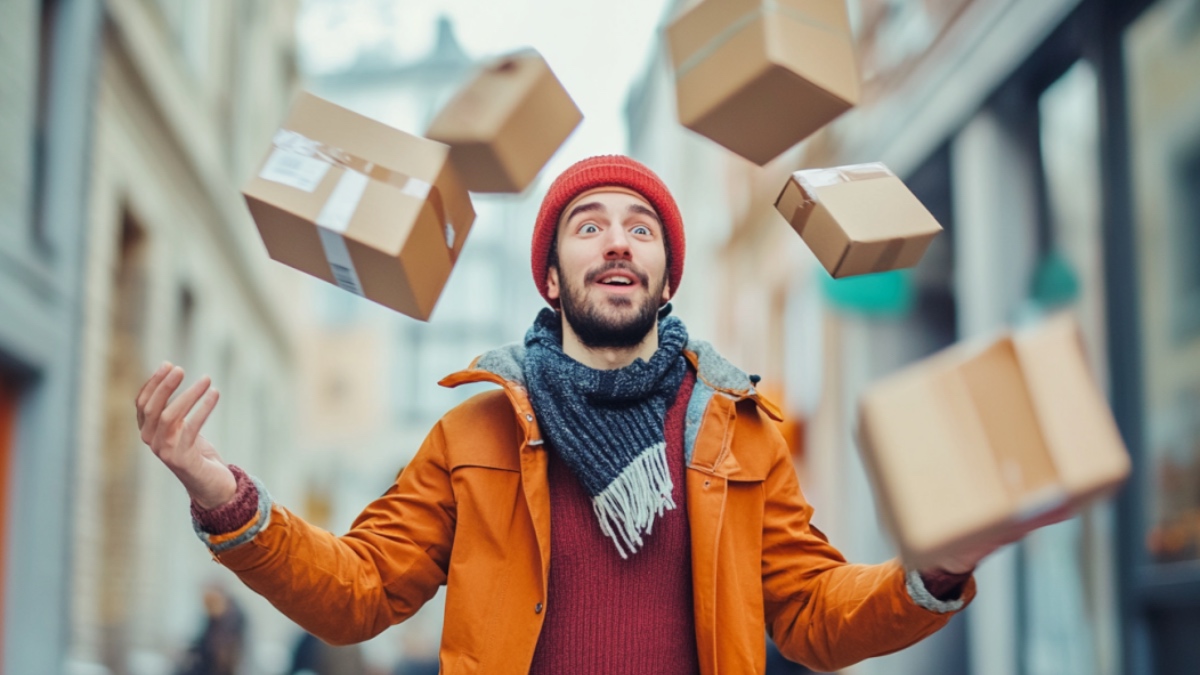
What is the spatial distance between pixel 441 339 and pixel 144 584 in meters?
36.7

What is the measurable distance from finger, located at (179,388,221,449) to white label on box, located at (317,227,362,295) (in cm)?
36

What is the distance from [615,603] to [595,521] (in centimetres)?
16

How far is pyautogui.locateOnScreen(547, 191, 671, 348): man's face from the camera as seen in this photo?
2818 mm

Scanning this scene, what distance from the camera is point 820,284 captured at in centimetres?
930

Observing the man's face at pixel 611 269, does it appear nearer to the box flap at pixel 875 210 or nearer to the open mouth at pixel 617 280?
the open mouth at pixel 617 280

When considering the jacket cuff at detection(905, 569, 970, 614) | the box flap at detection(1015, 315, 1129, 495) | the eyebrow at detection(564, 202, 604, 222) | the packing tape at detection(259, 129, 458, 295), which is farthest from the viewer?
the eyebrow at detection(564, 202, 604, 222)

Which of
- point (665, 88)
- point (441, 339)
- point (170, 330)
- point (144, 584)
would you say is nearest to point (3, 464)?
point (144, 584)

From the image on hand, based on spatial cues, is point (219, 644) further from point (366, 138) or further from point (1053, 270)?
point (366, 138)

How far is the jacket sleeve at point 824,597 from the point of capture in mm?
2488

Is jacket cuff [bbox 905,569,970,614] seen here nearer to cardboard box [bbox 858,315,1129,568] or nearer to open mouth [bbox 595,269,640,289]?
cardboard box [bbox 858,315,1129,568]

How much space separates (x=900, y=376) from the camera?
2139mm

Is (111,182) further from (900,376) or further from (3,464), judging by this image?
(900,376)

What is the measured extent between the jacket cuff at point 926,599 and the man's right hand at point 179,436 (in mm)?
1222

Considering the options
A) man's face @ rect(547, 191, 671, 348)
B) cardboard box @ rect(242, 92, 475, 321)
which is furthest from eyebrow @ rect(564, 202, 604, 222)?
cardboard box @ rect(242, 92, 475, 321)
